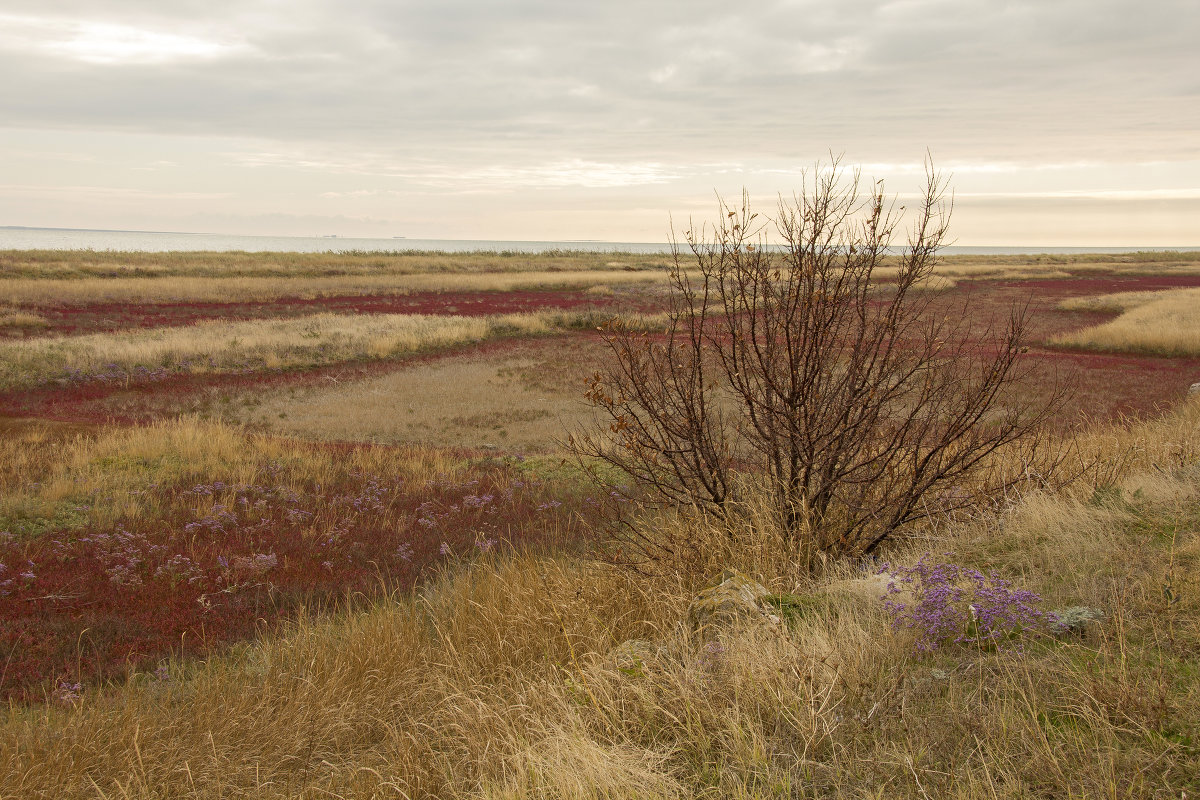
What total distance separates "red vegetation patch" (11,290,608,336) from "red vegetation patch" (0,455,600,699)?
24752 millimetres

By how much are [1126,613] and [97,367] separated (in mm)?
24684

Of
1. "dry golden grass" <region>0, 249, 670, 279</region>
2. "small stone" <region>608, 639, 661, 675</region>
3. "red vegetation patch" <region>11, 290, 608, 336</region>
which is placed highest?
"dry golden grass" <region>0, 249, 670, 279</region>

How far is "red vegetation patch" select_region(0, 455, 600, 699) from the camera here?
6.09 metres

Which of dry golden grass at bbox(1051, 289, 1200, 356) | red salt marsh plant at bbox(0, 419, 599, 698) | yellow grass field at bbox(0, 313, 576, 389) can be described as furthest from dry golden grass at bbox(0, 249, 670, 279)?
red salt marsh plant at bbox(0, 419, 599, 698)

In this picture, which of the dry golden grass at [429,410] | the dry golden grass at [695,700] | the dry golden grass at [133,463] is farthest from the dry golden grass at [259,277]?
the dry golden grass at [695,700]

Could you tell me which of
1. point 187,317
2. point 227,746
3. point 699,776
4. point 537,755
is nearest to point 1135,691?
point 699,776

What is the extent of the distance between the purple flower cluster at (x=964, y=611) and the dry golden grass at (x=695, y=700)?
0.11 m

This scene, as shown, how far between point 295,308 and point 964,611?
130 feet

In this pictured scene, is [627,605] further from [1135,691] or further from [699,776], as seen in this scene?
[1135,691]

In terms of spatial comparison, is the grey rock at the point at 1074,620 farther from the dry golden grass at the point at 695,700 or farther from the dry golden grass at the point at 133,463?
the dry golden grass at the point at 133,463

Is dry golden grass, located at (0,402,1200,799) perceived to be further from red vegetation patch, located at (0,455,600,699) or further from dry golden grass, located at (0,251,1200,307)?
dry golden grass, located at (0,251,1200,307)

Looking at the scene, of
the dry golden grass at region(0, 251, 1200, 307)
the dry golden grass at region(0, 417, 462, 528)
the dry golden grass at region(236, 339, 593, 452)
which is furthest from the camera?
the dry golden grass at region(0, 251, 1200, 307)

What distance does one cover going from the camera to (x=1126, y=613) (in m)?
3.61

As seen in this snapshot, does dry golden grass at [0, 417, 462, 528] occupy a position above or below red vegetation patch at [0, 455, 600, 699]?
above
